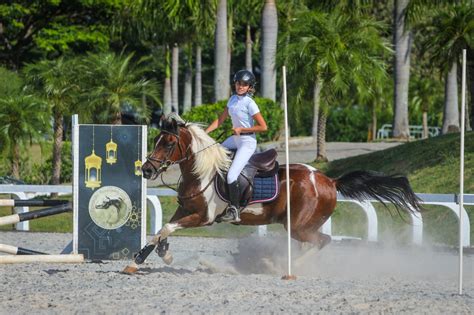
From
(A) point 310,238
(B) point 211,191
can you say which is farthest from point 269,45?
(B) point 211,191

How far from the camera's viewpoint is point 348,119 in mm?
63750

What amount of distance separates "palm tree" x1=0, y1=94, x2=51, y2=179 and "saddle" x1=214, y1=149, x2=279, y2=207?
54.2ft

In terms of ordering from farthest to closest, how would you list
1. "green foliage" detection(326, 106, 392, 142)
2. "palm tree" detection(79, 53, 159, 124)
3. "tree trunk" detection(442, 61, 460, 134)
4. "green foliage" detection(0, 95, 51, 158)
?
"green foliage" detection(326, 106, 392, 142)
"tree trunk" detection(442, 61, 460, 134)
"green foliage" detection(0, 95, 51, 158)
"palm tree" detection(79, 53, 159, 124)

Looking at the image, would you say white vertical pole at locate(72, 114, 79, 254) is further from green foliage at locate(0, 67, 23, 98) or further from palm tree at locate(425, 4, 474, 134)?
palm tree at locate(425, 4, 474, 134)

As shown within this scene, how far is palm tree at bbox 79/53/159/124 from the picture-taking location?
27.8m

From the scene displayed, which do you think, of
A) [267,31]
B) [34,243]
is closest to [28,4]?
[267,31]

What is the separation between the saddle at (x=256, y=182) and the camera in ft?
42.2

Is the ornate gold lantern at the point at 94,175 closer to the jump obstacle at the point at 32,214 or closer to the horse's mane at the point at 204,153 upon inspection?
the jump obstacle at the point at 32,214

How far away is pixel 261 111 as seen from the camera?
34.5 meters

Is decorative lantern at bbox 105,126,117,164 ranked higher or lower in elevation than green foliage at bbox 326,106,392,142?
lower

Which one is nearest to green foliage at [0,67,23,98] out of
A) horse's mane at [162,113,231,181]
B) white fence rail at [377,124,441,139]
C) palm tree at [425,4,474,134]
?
palm tree at [425,4,474,134]

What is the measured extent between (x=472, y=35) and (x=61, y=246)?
50.5ft

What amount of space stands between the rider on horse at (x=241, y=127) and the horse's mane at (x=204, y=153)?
14cm

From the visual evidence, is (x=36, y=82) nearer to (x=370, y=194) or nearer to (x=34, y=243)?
(x=34, y=243)
